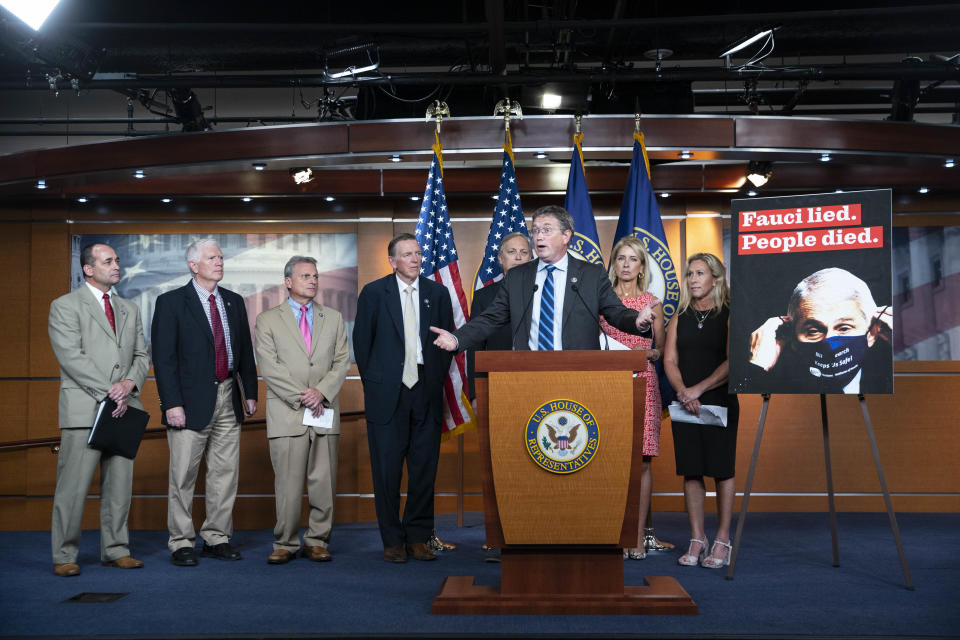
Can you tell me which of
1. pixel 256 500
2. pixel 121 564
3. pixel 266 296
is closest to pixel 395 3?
pixel 266 296

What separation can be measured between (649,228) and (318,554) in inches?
115

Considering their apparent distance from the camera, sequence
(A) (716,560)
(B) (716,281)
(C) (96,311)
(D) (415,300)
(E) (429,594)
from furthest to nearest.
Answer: (D) (415,300) → (C) (96,311) → (B) (716,281) → (A) (716,560) → (E) (429,594)

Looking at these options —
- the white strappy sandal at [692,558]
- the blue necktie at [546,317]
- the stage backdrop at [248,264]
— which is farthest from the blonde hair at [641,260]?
the stage backdrop at [248,264]

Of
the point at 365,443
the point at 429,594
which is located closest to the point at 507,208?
the point at 365,443

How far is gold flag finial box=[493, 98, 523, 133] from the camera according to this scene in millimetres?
5641

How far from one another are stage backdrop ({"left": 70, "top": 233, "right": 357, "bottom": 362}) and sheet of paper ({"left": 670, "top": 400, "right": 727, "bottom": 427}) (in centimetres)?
334

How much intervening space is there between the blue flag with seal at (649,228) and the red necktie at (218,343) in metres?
2.48

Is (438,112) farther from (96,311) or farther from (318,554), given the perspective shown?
(318,554)

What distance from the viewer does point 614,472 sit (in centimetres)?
341

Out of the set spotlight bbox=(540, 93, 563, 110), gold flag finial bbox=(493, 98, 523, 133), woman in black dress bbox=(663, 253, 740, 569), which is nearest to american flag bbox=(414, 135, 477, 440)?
gold flag finial bbox=(493, 98, 523, 133)

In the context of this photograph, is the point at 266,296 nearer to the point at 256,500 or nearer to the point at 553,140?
the point at 256,500

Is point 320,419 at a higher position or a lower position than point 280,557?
higher

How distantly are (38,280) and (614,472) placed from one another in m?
5.69

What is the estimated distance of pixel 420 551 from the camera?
16.0 ft
